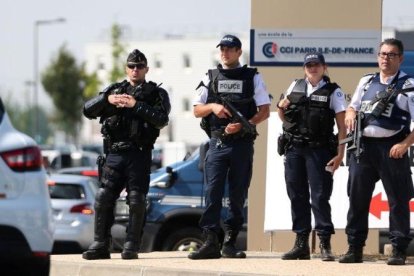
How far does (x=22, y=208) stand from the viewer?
775 centimetres

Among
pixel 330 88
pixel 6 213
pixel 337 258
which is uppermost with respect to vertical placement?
pixel 330 88

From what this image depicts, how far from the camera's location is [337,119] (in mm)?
11766

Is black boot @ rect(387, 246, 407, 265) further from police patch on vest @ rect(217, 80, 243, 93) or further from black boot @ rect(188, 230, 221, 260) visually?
police patch on vest @ rect(217, 80, 243, 93)

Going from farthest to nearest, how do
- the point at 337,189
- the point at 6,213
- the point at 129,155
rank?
the point at 337,189 < the point at 129,155 < the point at 6,213

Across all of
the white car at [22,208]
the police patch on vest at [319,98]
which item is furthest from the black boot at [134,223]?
the white car at [22,208]

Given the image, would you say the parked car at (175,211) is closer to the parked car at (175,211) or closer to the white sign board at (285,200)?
the parked car at (175,211)

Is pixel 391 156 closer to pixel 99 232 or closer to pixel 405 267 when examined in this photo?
pixel 405 267

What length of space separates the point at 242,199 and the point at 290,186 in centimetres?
46

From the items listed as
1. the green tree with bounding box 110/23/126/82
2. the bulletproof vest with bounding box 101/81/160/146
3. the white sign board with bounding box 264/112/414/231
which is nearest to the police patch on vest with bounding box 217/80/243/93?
the bulletproof vest with bounding box 101/81/160/146

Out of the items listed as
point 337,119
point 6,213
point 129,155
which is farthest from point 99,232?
point 6,213

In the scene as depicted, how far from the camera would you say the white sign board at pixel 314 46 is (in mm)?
13500

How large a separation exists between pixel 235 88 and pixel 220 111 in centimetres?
28

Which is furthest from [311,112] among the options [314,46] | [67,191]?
[67,191]

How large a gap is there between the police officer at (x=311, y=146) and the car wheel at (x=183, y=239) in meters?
2.77
